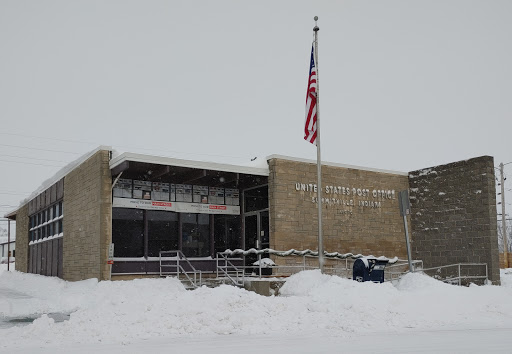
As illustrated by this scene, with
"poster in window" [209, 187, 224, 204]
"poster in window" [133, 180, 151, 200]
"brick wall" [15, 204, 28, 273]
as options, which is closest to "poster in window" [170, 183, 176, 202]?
"poster in window" [133, 180, 151, 200]

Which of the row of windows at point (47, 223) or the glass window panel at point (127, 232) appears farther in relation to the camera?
the row of windows at point (47, 223)

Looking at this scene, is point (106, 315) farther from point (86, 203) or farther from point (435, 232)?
point (435, 232)

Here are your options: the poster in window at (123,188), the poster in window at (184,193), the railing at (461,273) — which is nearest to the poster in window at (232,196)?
the poster in window at (184,193)

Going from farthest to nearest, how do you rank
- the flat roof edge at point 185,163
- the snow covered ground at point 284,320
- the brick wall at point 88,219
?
the brick wall at point 88,219 < the flat roof edge at point 185,163 < the snow covered ground at point 284,320

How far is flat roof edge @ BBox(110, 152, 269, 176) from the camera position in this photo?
16583mm

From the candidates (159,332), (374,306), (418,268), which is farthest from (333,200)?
(159,332)

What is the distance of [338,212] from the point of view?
68.8 feet

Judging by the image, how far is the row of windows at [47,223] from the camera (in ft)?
77.0

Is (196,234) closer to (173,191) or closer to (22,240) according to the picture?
(173,191)

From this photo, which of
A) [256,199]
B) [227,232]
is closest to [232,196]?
[256,199]

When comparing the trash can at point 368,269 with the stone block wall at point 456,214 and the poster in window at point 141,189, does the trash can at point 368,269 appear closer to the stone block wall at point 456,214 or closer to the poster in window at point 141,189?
the stone block wall at point 456,214

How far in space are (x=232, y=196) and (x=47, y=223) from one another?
966cm

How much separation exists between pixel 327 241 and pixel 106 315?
35.8 feet

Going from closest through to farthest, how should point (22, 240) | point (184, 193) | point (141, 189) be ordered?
point (141, 189), point (184, 193), point (22, 240)
